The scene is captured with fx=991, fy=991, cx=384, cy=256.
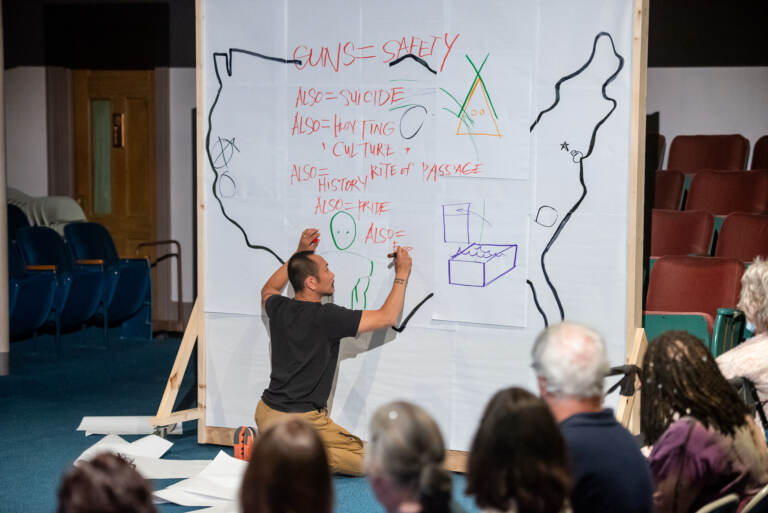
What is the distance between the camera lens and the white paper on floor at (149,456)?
4543 millimetres

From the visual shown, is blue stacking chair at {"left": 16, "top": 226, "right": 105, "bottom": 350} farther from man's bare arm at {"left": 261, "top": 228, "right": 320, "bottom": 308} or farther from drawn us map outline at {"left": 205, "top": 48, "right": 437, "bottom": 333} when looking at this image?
man's bare arm at {"left": 261, "top": 228, "right": 320, "bottom": 308}

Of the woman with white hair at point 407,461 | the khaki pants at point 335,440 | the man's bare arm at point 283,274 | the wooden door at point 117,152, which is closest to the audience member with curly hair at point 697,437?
the woman with white hair at point 407,461

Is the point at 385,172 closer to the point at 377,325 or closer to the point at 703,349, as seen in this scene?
the point at 377,325

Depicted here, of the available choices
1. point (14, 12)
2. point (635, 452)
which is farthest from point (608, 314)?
point (14, 12)

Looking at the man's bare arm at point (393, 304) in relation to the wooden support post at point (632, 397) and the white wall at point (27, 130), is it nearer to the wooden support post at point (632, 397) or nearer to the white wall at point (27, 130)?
the wooden support post at point (632, 397)

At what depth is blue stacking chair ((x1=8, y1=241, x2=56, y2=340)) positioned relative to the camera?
288 inches

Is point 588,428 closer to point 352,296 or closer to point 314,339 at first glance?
point 314,339

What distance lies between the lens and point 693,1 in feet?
29.3

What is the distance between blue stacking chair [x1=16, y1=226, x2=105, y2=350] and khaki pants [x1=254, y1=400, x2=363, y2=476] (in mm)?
3678

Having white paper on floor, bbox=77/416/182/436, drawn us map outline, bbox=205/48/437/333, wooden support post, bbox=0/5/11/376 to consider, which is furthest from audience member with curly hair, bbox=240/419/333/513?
wooden support post, bbox=0/5/11/376

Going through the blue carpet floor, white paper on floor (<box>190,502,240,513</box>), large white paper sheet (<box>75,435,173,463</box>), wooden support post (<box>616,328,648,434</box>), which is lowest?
the blue carpet floor

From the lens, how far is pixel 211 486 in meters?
4.32

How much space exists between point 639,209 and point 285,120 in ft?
5.69

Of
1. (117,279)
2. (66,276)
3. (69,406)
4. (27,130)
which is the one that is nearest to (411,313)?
(69,406)
